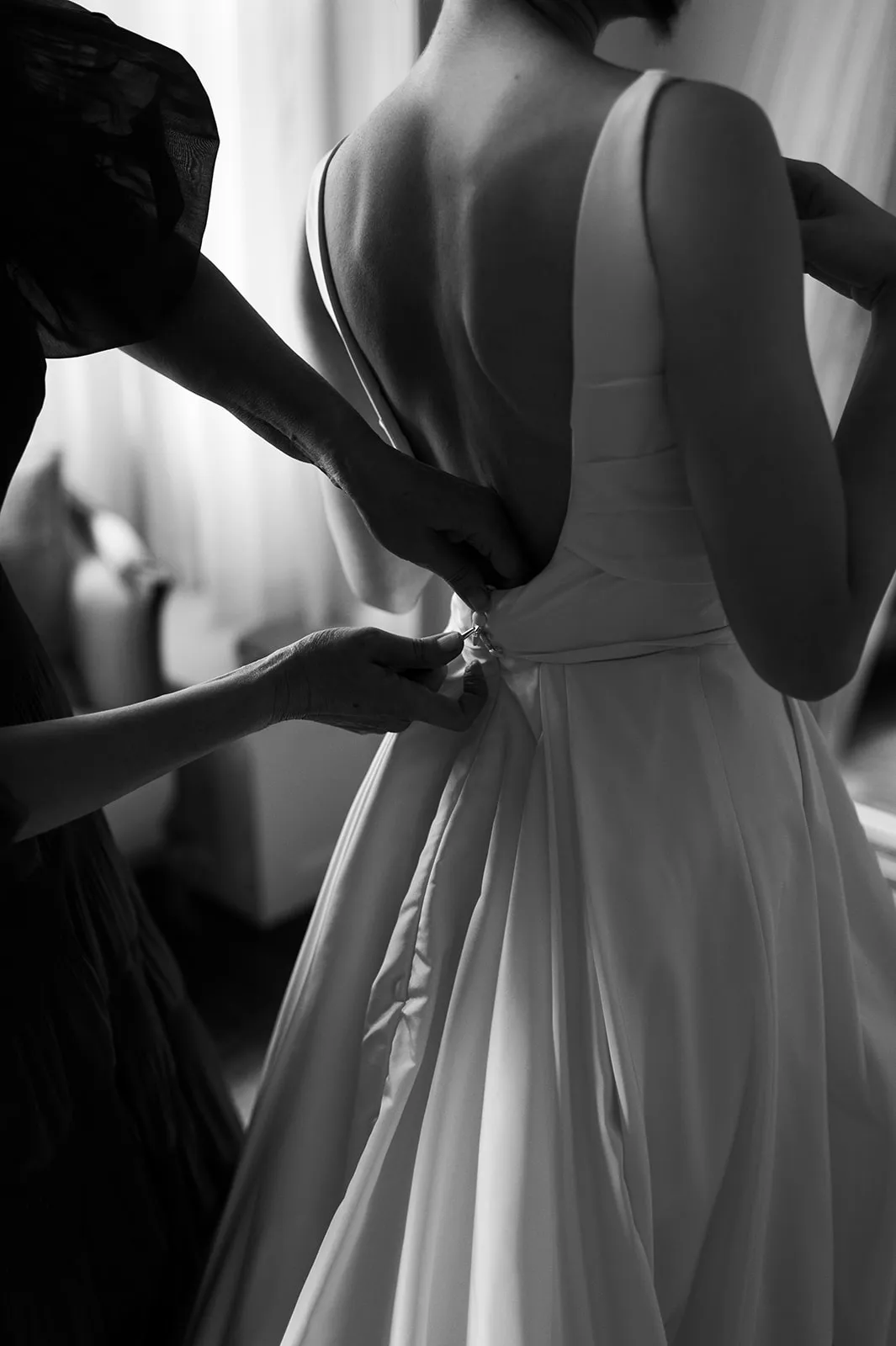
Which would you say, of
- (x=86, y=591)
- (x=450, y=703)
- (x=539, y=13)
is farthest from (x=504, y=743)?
(x=86, y=591)

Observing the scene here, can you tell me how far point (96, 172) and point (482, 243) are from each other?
295mm

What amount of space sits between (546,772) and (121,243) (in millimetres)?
478

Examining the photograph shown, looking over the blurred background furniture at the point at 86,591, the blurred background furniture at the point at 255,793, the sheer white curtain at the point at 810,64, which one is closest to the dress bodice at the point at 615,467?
the sheer white curtain at the point at 810,64

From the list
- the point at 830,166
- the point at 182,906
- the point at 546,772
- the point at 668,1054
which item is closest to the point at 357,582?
the point at 546,772

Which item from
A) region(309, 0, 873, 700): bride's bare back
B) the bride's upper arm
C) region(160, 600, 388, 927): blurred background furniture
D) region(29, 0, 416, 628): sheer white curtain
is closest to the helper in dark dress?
region(309, 0, 873, 700): bride's bare back

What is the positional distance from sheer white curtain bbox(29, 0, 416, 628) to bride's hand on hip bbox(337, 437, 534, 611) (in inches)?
31.1

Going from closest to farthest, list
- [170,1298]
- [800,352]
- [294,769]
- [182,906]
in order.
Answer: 1. [800,352]
2. [170,1298]
3. [294,769]
4. [182,906]

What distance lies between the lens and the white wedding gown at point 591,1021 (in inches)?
26.7

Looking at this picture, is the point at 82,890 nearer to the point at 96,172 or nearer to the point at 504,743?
the point at 504,743

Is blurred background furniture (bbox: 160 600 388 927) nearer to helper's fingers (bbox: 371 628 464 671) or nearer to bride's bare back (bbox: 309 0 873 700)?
helper's fingers (bbox: 371 628 464 671)

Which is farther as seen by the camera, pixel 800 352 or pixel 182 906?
pixel 182 906

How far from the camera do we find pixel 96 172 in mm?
711

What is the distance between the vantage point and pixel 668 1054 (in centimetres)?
72

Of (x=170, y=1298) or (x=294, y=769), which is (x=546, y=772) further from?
(x=294, y=769)
